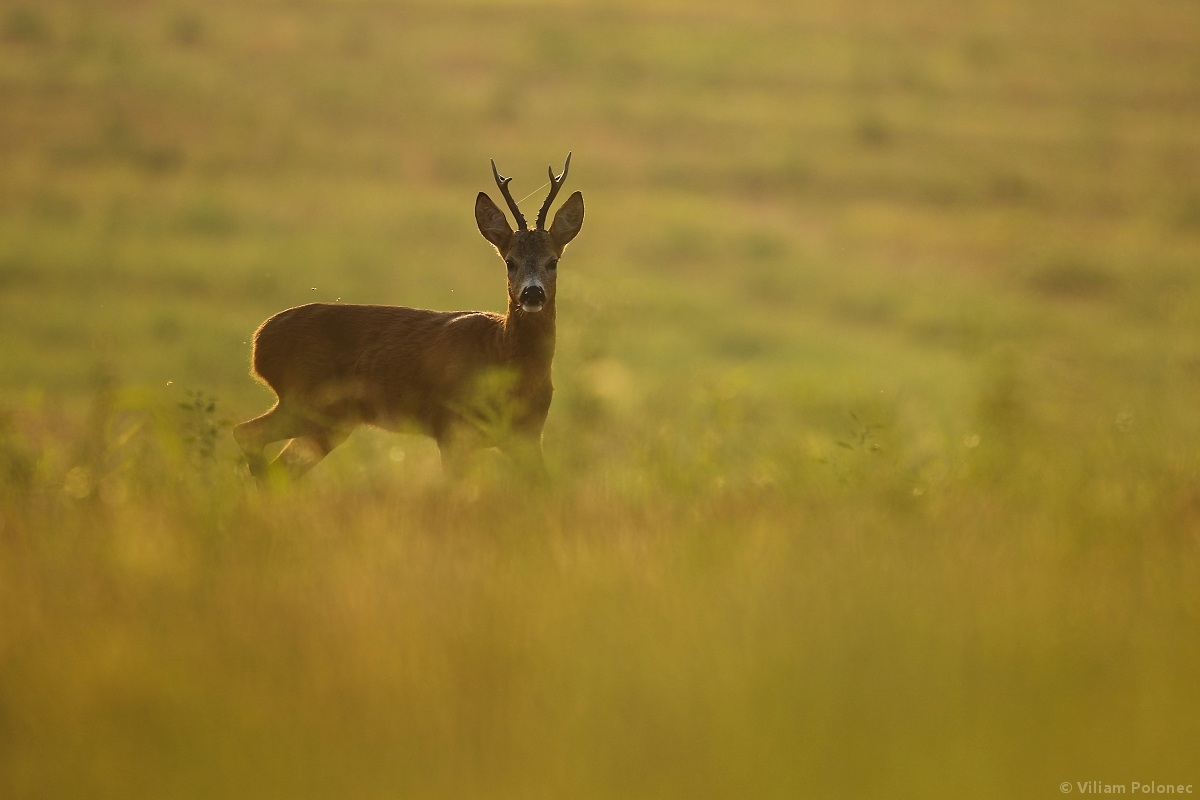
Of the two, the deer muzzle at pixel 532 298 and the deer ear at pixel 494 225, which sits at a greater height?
the deer ear at pixel 494 225

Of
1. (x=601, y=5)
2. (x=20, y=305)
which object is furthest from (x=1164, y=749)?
(x=601, y=5)

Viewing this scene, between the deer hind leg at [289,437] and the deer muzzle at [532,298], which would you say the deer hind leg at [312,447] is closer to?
the deer hind leg at [289,437]

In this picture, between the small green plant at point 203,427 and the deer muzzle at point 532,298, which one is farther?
the deer muzzle at point 532,298

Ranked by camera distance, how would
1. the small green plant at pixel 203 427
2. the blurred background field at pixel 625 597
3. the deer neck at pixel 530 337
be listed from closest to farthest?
the blurred background field at pixel 625 597 → the small green plant at pixel 203 427 → the deer neck at pixel 530 337

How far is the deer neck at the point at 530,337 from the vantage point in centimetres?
943

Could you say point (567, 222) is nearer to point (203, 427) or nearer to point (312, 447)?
point (312, 447)

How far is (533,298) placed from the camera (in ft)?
30.2

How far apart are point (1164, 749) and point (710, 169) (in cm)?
3925

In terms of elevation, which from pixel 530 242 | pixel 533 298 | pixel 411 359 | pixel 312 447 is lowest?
pixel 312 447

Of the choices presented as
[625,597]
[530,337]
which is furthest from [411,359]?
[625,597]

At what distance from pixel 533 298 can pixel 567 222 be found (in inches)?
35.7

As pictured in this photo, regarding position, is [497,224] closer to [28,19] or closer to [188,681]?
[188,681]

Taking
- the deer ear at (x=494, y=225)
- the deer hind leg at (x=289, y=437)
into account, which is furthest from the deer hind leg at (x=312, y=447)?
the deer ear at (x=494, y=225)

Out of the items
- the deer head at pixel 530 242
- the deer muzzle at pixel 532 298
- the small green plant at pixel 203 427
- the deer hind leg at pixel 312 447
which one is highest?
the deer head at pixel 530 242
